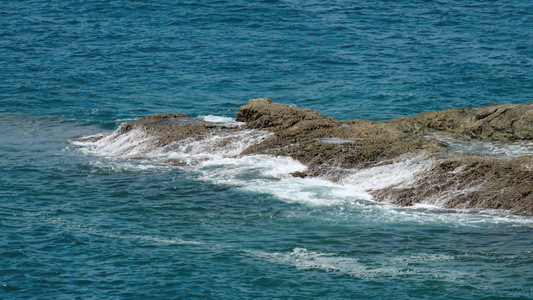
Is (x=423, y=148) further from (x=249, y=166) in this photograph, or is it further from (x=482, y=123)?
(x=249, y=166)

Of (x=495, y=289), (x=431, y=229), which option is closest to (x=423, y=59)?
(x=431, y=229)

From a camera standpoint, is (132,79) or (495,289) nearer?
(495,289)

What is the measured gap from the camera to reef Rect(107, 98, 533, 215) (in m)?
18.1

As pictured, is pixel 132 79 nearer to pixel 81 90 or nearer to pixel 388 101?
pixel 81 90

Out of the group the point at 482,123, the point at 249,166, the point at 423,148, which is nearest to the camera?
the point at 423,148

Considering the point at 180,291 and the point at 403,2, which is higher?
→ the point at 403,2

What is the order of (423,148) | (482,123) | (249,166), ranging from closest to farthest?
(423,148) < (249,166) < (482,123)

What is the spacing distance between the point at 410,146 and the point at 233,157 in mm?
5266

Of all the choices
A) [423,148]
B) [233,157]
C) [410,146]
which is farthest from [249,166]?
[423,148]

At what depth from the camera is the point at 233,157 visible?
2311 cm

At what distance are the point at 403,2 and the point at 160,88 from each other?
18.4 metres

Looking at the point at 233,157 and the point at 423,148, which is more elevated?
the point at 423,148

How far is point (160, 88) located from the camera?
3516 cm

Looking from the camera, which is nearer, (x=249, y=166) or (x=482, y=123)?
(x=249, y=166)
